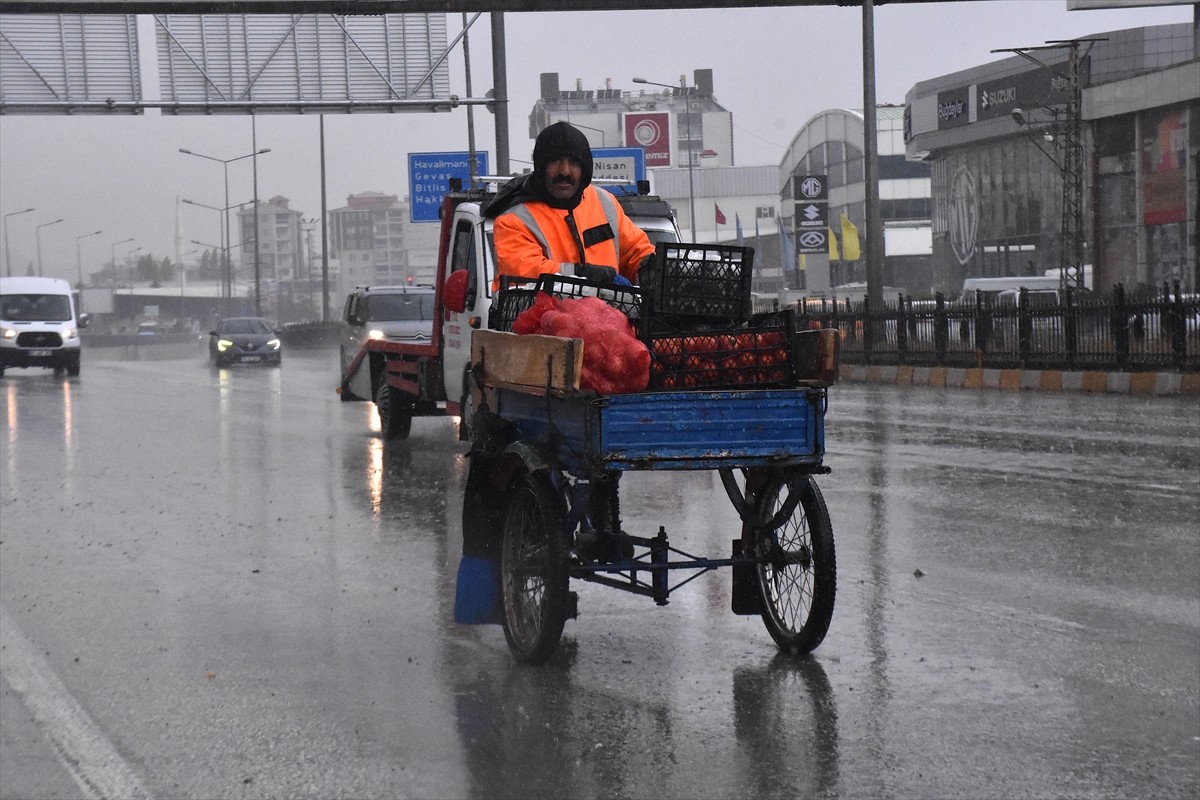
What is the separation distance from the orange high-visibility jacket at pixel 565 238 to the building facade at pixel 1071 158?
3216 cm

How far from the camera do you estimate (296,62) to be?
29125 mm

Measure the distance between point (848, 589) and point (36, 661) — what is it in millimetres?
3511

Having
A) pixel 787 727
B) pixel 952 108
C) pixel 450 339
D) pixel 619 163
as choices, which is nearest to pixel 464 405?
pixel 450 339

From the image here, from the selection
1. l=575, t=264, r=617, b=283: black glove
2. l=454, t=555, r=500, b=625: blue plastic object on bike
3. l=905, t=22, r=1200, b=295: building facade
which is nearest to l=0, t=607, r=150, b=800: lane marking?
l=454, t=555, r=500, b=625: blue plastic object on bike

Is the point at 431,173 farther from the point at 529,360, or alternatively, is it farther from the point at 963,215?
the point at 963,215

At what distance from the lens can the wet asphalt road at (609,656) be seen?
14.9 feet

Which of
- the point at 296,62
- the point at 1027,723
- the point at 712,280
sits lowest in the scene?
the point at 1027,723

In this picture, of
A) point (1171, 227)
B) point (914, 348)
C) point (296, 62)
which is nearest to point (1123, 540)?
point (914, 348)

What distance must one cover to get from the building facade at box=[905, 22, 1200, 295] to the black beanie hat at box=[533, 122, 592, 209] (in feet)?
107

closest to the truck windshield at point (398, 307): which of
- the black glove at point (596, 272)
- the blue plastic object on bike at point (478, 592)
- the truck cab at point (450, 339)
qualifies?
the truck cab at point (450, 339)

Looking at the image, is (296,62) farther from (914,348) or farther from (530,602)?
(530,602)

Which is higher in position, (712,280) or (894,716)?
(712,280)

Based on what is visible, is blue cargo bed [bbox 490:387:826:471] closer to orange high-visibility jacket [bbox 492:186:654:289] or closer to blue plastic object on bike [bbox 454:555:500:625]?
orange high-visibility jacket [bbox 492:186:654:289]

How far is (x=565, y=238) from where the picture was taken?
5957mm
